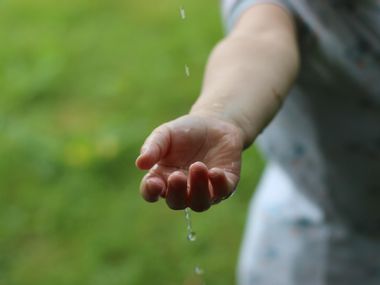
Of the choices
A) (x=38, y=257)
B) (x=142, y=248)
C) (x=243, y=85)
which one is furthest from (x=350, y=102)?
(x=38, y=257)

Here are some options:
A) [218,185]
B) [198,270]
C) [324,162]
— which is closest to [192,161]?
[218,185]

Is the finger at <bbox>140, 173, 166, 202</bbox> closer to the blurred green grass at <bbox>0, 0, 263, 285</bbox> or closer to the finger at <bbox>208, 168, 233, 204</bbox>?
the finger at <bbox>208, 168, 233, 204</bbox>

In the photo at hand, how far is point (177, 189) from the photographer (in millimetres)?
522

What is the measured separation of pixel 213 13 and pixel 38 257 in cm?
78

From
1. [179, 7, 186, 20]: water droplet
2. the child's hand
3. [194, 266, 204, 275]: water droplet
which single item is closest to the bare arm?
the child's hand

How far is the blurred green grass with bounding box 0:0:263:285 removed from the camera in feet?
4.42

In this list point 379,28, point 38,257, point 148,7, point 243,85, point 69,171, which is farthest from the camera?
point 148,7

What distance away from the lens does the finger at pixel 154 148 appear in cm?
53

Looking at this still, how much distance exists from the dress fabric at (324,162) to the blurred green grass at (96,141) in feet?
0.91

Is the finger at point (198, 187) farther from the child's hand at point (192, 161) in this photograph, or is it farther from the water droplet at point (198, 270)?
the water droplet at point (198, 270)

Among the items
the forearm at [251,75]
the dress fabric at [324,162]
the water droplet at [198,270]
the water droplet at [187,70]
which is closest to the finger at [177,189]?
the forearm at [251,75]

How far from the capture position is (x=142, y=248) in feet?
4.45

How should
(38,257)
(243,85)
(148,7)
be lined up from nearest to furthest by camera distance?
(243,85), (38,257), (148,7)

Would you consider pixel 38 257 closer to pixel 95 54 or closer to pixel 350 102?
pixel 95 54
